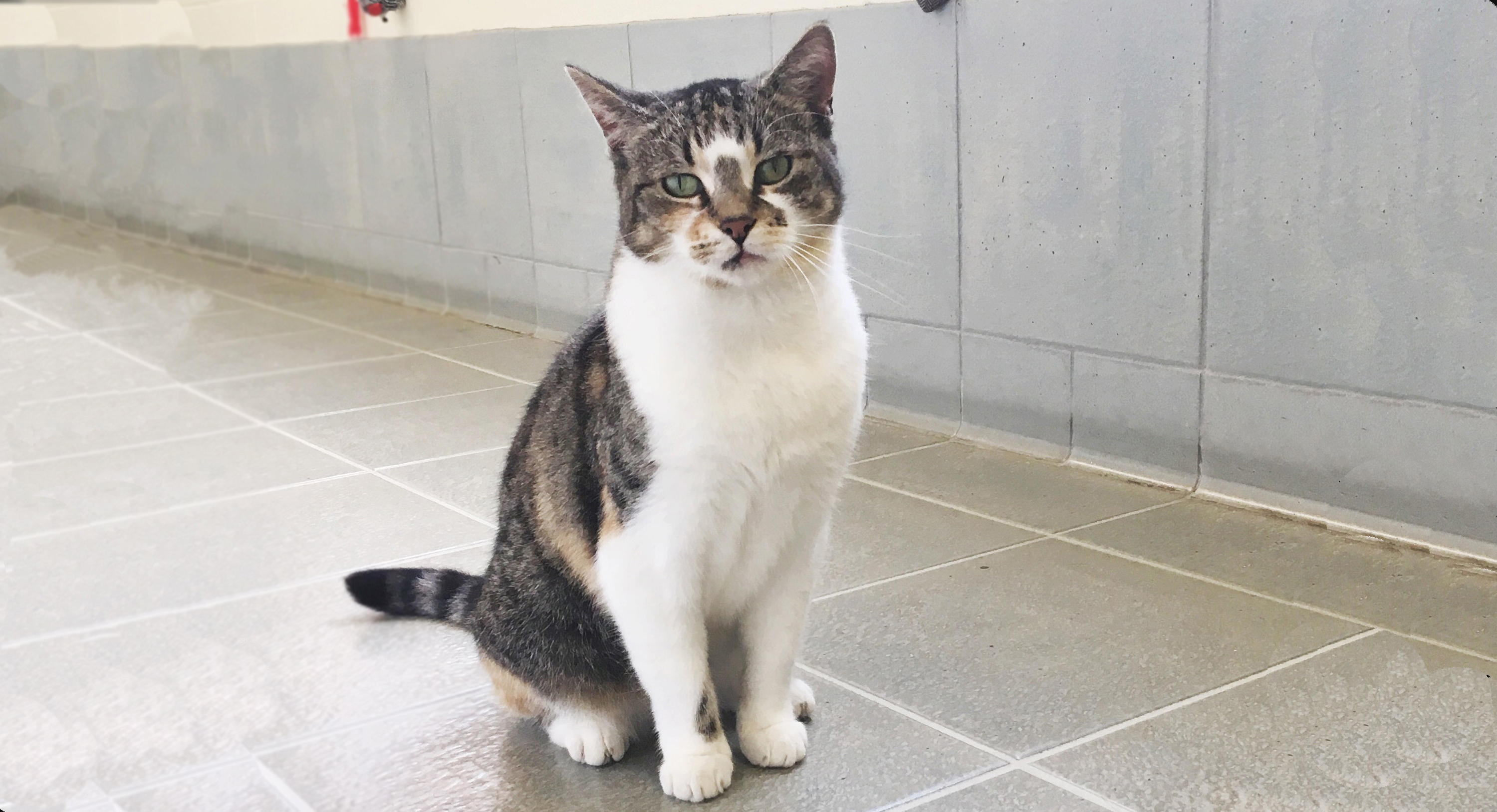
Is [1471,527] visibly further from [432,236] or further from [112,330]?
[112,330]

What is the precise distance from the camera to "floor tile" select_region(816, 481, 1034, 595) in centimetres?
232

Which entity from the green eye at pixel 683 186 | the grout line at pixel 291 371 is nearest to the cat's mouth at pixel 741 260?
the green eye at pixel 683 186

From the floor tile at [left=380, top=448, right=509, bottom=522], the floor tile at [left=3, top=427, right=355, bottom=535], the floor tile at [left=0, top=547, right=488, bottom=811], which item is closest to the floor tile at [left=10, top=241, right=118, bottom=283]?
the floor tile at [left=3, top=427, right=355, bottom=535]

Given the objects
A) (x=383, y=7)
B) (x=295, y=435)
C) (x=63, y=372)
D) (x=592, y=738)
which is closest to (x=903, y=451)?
(x=592, y=738)

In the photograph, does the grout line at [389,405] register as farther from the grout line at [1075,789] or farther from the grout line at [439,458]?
the grout line at [1075,789]

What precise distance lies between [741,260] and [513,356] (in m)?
2.86

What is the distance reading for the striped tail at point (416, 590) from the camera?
202cm

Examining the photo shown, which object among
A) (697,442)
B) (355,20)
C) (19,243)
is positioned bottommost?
(697,442)

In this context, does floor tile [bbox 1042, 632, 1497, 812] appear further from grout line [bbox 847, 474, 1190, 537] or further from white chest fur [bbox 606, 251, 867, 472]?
grout line [bbox 847, 474, 1190, 537]

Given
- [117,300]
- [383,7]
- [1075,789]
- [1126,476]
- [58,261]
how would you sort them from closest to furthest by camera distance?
[1075,789]
[1126,476]
[58,261]
[117,300]
[383,7]

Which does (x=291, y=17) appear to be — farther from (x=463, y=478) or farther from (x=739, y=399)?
(x=739, y=399)

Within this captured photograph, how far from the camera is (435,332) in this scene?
4664 millimetres

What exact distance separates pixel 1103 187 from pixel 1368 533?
0.88 m

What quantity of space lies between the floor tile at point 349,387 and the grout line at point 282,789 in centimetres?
201
